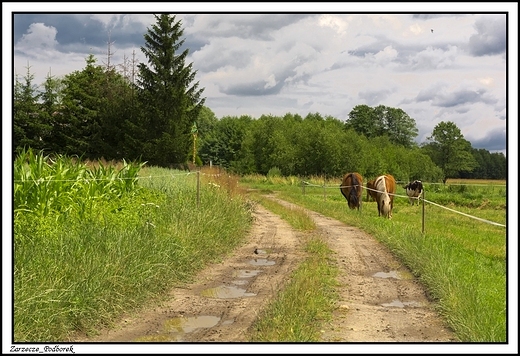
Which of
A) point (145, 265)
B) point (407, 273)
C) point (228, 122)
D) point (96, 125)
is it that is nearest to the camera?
point (145, 265)

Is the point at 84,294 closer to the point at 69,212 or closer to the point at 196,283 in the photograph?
the point at 196,283

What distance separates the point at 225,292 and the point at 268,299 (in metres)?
0.66

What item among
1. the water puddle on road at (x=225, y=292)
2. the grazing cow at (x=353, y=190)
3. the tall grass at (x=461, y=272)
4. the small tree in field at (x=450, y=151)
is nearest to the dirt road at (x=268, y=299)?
the water puddle on road at (x=225, y=292)

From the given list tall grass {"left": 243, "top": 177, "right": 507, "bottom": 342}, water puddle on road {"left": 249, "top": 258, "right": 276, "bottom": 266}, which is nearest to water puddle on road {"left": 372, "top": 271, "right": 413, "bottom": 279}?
tall grass {"left": 243, "top": 177, "right": 507, "bottom": 342}

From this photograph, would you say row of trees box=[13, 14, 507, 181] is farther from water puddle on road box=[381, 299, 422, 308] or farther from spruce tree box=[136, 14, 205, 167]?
water puddle on road box=[381, 299, 422, 308]

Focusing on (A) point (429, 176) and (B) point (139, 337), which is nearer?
(B) point (139, 337)

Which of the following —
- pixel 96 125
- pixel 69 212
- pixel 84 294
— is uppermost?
pixel 96 125

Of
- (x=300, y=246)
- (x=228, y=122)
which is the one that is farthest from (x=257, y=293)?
(x=228, y=122)

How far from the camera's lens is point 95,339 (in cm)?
448

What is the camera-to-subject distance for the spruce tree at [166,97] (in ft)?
99.5

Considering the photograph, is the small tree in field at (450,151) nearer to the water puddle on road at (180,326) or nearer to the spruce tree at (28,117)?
the spruce tree at (28,117)

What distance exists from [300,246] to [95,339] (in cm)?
533

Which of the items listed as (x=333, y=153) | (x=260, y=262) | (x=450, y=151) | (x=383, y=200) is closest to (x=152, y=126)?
(x=333, y=153)

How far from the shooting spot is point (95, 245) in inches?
230
